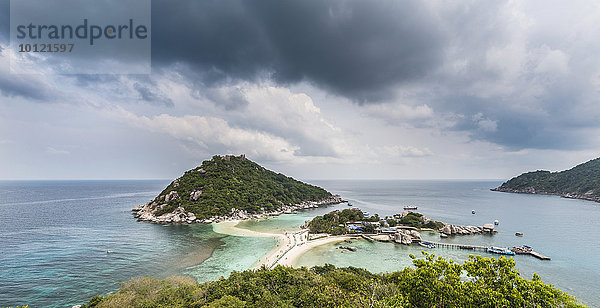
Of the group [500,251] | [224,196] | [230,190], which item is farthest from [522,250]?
[230,190]

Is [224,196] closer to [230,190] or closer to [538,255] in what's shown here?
[230,190]

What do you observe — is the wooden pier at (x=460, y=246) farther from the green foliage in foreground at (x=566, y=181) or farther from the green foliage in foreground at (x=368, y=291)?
the green foliage in foreground at (x=566, y=181)

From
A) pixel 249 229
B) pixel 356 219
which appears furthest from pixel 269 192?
pixel 356 219

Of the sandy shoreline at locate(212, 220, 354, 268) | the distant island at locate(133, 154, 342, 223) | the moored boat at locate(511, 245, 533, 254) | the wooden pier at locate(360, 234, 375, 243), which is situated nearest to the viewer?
the sandy shoreline at locate(212, 220, 354, 268)

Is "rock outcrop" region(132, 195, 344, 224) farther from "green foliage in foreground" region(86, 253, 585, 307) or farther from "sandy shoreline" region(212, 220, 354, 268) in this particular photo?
"green foliage in foreground" region(86, 253, 585, 307)

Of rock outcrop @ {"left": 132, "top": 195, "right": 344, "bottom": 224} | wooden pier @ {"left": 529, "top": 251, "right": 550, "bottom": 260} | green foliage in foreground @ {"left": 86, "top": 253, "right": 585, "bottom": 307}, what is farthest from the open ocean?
green foliage in foreground @ {"left": 86, "top": 253, "right": 585, "bottom": 307}

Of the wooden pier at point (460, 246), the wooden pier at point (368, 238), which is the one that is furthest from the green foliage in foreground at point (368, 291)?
the wooden pier at point (460, 246)

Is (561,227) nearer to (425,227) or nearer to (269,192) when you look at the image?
(425,227)
